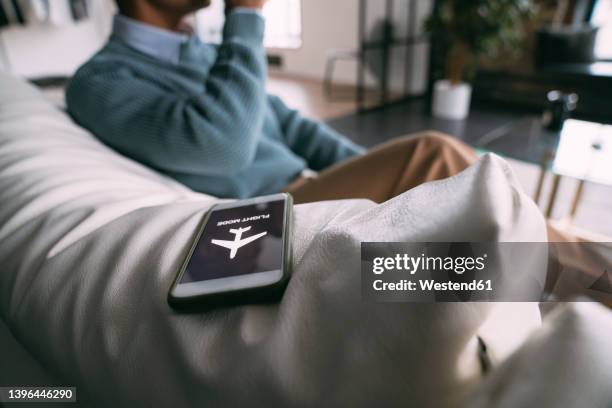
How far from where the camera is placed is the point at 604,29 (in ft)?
11.5

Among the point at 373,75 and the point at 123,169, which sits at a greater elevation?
the point at 123,169

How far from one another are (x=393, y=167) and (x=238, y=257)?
0.55 m

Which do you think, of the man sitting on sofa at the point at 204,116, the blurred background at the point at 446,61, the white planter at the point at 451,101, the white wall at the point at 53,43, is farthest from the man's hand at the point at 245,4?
the white wall at the point at 53,43

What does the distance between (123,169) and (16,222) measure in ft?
0.76

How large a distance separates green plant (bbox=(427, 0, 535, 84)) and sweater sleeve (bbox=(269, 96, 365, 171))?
8.37ft

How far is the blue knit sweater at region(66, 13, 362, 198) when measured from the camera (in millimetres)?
788

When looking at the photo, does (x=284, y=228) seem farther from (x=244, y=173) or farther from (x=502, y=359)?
(x=244, y=173)

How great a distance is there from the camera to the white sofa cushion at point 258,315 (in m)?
0.21

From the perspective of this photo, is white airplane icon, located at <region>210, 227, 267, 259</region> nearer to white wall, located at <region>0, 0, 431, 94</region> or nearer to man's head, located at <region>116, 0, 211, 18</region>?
man's head, located at <region>116, 0, 211, 18</region>

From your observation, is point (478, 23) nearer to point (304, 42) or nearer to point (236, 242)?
point (304, 42)

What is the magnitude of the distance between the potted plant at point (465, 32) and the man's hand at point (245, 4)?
2754 mm

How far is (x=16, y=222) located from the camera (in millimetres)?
427

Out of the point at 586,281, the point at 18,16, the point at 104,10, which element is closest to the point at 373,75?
the point at 104,10

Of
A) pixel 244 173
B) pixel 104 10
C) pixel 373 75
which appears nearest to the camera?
pixel 244 173
